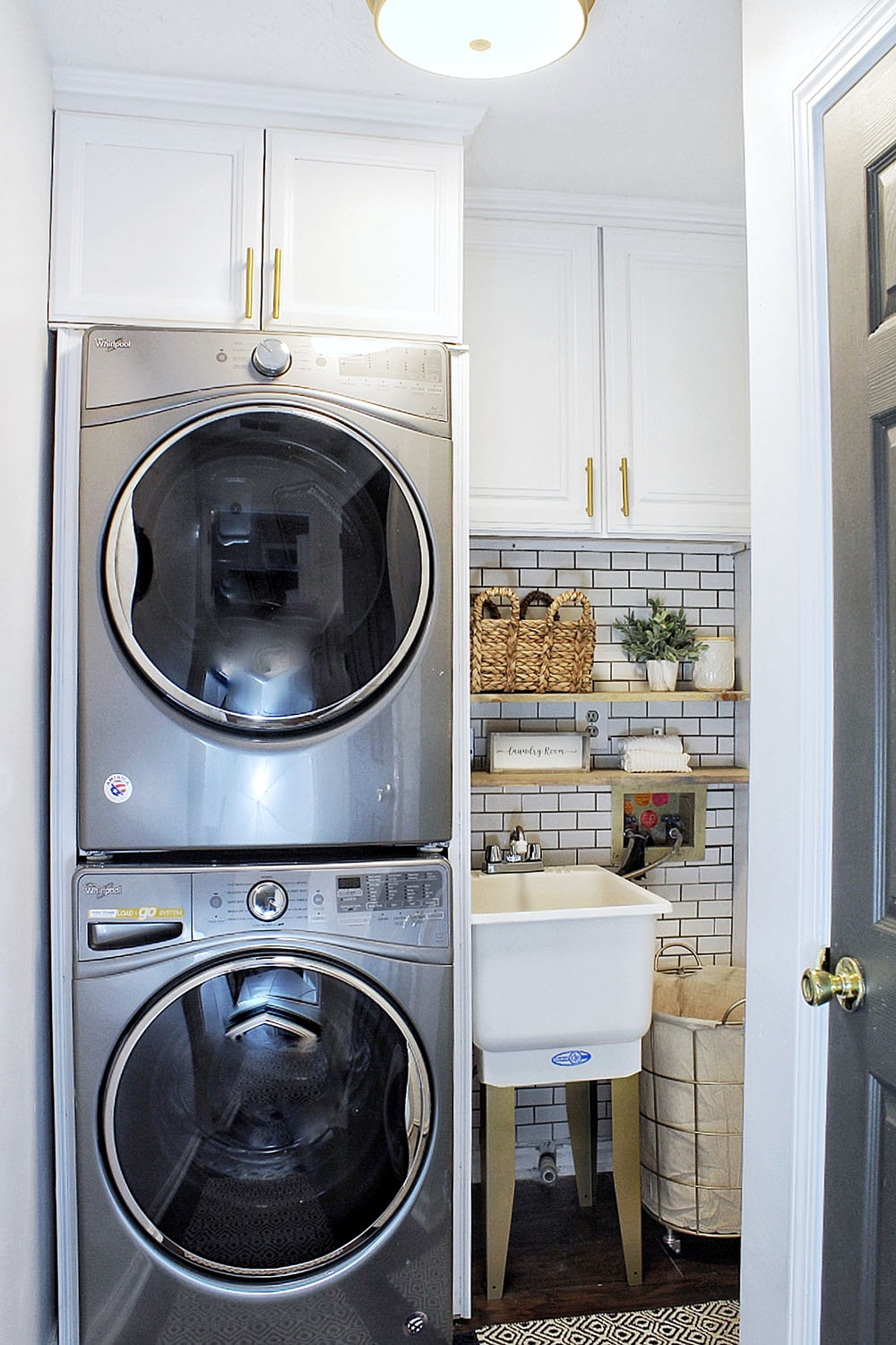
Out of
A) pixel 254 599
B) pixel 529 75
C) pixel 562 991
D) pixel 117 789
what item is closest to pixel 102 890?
pixel 117 789

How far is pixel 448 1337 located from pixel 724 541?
72.5 inches

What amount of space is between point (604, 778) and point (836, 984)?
4.20 feet

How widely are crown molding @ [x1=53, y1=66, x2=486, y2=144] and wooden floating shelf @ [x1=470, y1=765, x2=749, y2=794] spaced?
1.41m

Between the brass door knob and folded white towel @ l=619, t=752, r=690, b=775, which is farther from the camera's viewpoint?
folded white towel @ l=619, t=752, r=690, b=775

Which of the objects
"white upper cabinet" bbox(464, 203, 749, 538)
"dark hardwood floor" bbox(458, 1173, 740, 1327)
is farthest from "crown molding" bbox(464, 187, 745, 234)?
"dark hardwood floor" bbox(458, 1173, 740, 1327)

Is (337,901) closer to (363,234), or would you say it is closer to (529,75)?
(363,234)

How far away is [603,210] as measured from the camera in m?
2.42

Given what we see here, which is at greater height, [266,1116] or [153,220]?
[153,220]

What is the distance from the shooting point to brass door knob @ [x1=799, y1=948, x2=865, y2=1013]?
1.18m

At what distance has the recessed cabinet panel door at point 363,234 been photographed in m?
2.01

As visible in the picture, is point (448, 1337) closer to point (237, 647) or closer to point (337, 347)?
point (237, 647)

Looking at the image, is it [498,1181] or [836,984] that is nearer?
[836,984]

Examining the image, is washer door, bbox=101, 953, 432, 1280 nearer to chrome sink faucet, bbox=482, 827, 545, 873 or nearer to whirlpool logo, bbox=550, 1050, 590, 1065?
whirlpool logo, bbox=550, 1050, 590, 1065

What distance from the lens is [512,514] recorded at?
2.37 meters
